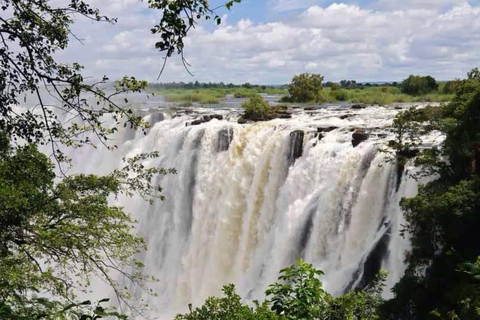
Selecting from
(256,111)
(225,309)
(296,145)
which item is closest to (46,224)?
(225,309)

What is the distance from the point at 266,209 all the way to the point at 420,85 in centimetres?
2760

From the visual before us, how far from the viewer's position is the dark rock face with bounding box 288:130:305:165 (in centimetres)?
1811

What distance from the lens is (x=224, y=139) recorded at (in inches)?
837

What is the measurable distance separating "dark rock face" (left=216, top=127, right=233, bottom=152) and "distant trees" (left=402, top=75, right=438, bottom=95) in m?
24.9

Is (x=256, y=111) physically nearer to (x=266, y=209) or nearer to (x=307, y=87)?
(x=266, y=209)

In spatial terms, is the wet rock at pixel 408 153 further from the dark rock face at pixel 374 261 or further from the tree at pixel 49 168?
the tree at pixel 49 168

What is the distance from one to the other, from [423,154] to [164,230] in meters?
11.8

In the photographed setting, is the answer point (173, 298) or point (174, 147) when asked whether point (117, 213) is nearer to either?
point (173, 298)

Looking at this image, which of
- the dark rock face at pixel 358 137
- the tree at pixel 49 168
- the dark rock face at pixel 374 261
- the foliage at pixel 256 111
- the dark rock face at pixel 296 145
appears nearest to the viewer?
the tree at pixel 49 168

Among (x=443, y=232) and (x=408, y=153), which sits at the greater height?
(x=408, y=153)

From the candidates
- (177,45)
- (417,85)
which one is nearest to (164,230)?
(177,45)

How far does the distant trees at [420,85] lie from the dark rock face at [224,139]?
2493cm

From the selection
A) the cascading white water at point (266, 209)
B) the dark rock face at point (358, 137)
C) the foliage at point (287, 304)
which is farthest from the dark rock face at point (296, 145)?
the foliage at point (287, 304)

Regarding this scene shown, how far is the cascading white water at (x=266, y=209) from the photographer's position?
14.3 metres
